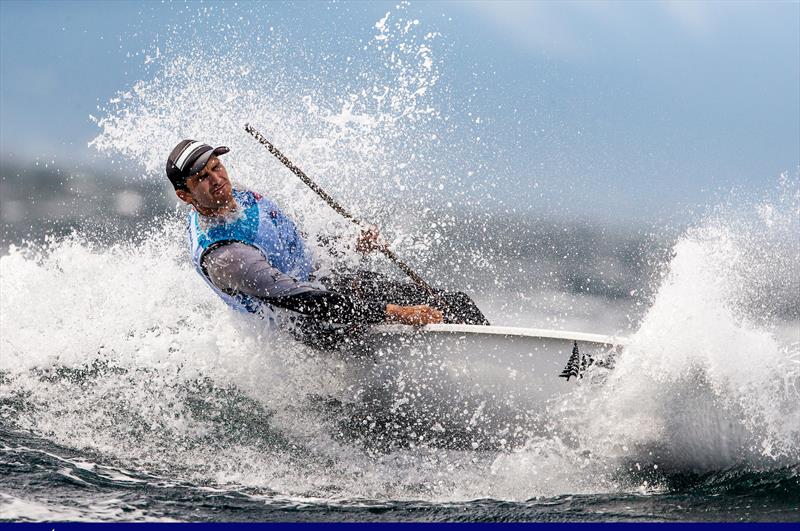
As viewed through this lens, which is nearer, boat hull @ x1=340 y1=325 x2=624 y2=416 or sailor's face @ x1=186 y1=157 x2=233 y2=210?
boat hull @ x1=340 y1=325 x2=624 y2=416

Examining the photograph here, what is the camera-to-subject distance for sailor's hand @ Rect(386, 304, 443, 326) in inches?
170

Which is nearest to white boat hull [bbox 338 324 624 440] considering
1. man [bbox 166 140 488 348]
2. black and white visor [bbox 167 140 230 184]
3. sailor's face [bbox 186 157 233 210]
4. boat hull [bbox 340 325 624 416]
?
boat hull [bbox 340 325 624 416]

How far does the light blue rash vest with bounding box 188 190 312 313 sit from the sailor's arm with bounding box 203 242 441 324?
77 mm

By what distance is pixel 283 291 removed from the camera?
420 cm

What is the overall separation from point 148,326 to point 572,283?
205 inches

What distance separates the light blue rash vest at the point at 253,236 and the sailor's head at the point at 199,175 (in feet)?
0.31

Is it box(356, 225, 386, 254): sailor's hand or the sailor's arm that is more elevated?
box(356, 225, 386, 254): sailor's hand

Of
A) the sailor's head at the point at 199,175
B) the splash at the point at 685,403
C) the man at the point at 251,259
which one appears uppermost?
the sailor's head at the point at 199,175

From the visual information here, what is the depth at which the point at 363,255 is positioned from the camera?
5.14 metres

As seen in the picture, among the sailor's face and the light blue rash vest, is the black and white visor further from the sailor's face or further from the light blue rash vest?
the light blue rash vest

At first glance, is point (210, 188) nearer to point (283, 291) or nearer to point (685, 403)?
point (283, 291)

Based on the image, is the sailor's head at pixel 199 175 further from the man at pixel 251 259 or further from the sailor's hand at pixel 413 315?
the sailor's hand at pixel 413 315

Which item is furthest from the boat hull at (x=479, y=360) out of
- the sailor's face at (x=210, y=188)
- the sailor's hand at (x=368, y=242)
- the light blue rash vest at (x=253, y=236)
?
the sailor's face at (x=210, y=188)

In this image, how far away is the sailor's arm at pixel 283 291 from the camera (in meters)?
4.21
